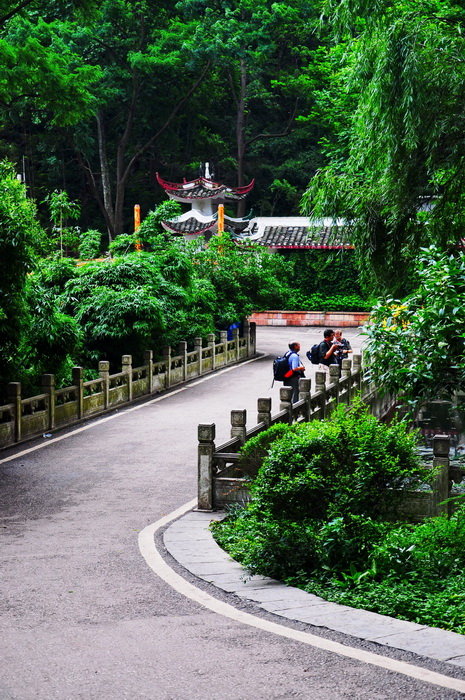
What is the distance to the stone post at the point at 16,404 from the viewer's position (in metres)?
16.0

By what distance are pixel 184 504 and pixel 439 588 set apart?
4.71m

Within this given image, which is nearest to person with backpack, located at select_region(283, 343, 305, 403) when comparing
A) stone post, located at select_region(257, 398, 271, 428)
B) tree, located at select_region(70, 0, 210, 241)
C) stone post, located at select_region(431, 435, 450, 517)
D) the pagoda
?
stone post, located at select_region(257, 398, 271, 428)

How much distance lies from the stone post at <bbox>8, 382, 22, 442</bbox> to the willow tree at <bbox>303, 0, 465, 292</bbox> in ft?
20.6

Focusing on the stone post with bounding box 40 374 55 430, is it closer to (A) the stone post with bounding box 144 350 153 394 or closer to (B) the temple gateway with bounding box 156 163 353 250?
(A) the stone post with bounding box 144 350 153 394

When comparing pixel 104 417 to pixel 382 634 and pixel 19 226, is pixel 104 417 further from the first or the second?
pixel 382 634

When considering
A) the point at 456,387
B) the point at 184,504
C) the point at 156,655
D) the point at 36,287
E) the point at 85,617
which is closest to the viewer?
the point at 156,655

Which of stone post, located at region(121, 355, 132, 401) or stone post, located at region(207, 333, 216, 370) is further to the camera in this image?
stone post, located at region(207, 333, 216, 370)

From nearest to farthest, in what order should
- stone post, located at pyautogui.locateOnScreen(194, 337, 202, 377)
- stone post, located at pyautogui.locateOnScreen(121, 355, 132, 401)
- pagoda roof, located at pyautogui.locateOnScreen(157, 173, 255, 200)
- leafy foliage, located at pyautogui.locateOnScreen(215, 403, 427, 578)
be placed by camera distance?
leafy foliage, located at pyautogui.locateOnScreen(215, 403, 427, 578) → stone post, located at pyautogui.locateOnScreen(121, 355, 132, 401) → stone post, located at pyautogui.locateOnScreen(194, 337, 202, 377) → pagoda roof, located at pyautogui.locateOnScreen(157, 173, 255, 200)

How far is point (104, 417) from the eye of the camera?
751 inches

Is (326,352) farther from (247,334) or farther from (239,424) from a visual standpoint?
(247,334)

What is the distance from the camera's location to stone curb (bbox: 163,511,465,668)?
6398mm

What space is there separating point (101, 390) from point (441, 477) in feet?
37.2

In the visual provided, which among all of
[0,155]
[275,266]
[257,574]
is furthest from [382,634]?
[0,155]

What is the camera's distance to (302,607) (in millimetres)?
7316
